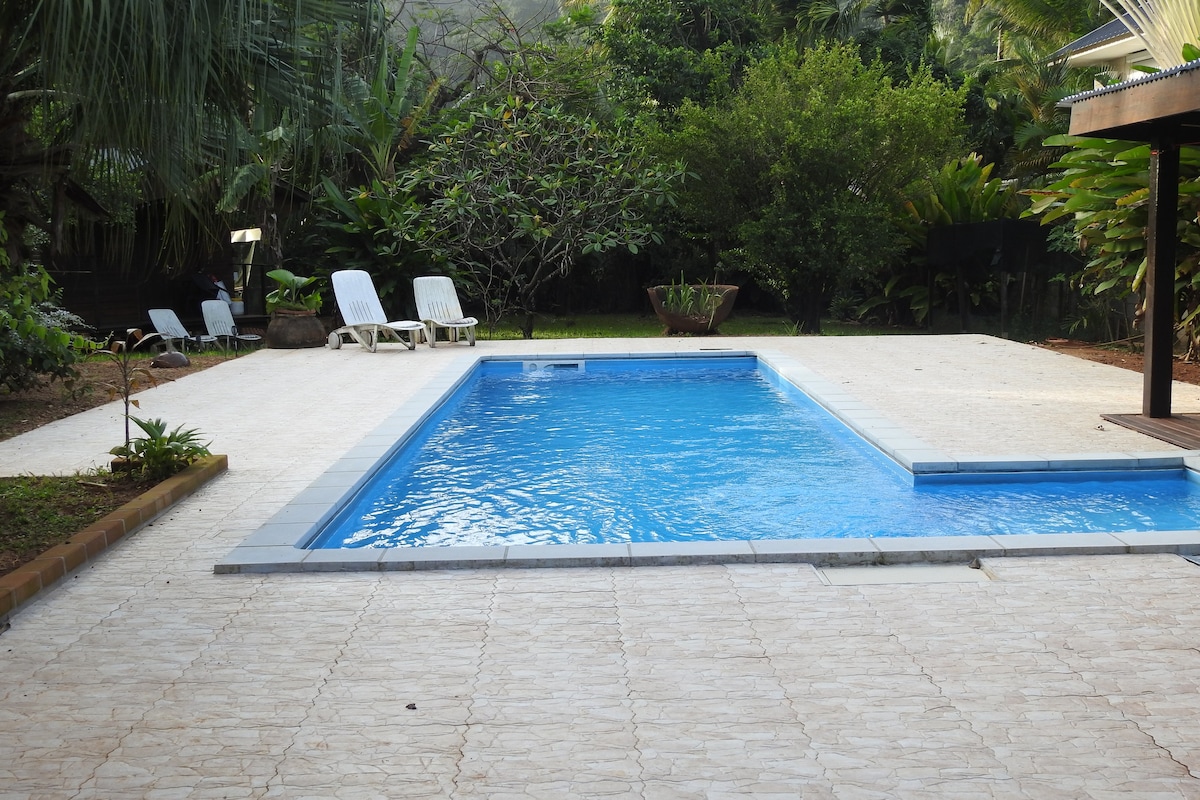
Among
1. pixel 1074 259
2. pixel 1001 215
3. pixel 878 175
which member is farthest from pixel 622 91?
pixel 1074 259

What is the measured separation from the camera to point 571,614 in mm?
4348

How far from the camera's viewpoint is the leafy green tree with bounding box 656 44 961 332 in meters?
16.3

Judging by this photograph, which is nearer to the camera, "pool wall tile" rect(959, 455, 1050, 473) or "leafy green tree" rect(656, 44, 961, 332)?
"pool wall tile" rect(959, 455, 1050, 473)

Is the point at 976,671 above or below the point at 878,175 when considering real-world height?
below

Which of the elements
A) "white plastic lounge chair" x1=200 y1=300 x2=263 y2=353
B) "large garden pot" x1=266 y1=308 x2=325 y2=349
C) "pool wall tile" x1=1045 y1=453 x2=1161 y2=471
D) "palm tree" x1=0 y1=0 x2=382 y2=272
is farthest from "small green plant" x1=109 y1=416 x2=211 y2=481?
"large garden pot" x1=266 y1=308 x2=325 y2=349

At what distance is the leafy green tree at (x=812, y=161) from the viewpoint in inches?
641

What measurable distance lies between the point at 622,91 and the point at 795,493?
14.0 metres

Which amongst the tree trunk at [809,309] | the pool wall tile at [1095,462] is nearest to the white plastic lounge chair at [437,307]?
the tree trunk at [809,309]

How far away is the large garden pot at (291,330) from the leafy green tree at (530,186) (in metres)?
2.15

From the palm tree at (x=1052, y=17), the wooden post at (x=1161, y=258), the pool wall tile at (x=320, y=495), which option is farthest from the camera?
the palm tree at (x=1052, y=17)

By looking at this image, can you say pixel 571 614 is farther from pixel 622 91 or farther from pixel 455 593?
pixel 622 91

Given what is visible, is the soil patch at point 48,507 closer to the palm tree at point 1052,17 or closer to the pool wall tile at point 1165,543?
the pool wall tile at point 1165,543

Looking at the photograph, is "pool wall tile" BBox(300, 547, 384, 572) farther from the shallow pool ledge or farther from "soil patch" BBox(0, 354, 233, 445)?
"soil patch" BBox(0, 354, 233, 445)

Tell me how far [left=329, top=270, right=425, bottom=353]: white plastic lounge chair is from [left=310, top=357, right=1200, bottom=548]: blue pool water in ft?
14.2
